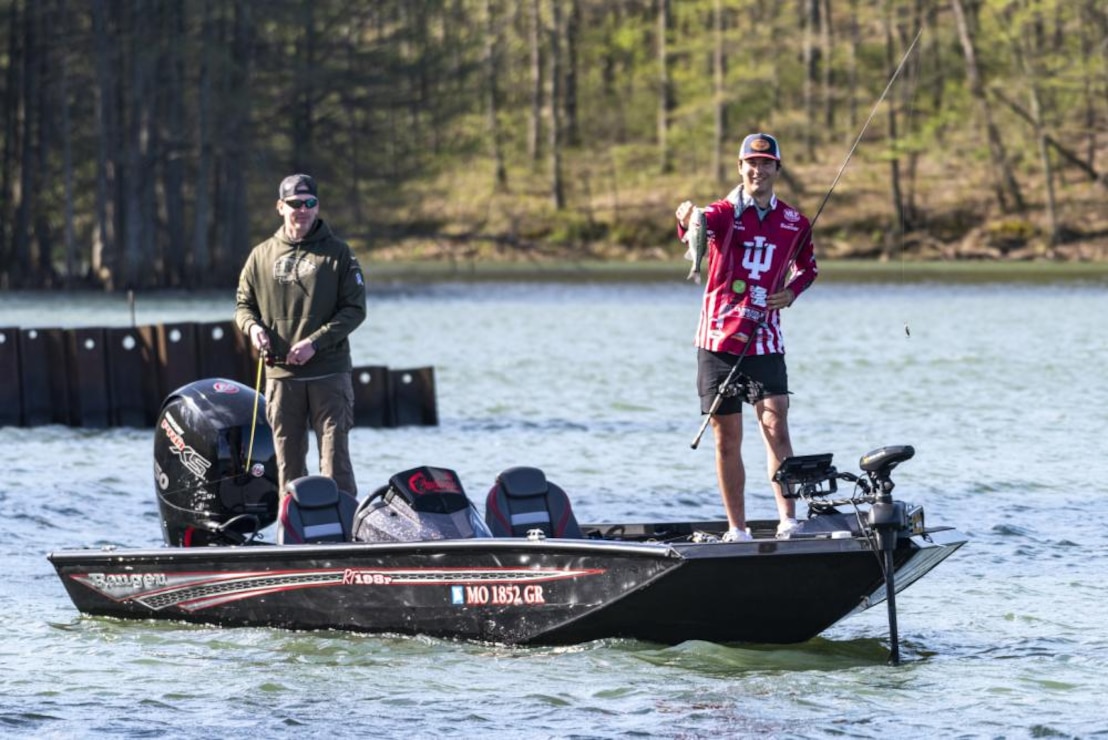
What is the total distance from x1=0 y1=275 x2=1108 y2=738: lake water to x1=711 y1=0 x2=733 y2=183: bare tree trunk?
134 feet

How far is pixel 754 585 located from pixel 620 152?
66.5 m

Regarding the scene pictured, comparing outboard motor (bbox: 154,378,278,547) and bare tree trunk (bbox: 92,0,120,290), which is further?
bare tree trunk (bbox: 92,0,120,290)

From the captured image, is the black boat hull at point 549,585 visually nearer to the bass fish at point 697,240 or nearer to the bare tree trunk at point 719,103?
the bass fish at point 697,240

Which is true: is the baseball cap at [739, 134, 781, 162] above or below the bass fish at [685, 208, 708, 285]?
above

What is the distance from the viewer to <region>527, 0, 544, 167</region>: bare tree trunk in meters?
73.8

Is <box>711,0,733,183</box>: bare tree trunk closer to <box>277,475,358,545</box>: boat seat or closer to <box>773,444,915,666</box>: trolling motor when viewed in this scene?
<box>277,475,358,545</box>: boat seat

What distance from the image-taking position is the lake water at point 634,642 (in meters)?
7.94

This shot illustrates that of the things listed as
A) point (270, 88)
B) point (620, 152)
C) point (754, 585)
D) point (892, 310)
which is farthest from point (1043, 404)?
point (620, 152)

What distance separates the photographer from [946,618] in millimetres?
9867

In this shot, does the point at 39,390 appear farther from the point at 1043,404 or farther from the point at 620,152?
the point at 620,152

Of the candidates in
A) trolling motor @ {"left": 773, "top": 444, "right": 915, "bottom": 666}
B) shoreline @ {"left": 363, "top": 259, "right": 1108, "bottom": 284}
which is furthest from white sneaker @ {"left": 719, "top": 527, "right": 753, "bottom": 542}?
shoreline @ {"left": 363, "top": 259, "right": 1108, "bottom": 284}

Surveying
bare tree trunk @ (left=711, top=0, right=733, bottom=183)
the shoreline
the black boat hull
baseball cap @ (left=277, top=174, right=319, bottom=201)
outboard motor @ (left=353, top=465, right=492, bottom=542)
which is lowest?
the shoreline

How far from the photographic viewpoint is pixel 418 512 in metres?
9.27

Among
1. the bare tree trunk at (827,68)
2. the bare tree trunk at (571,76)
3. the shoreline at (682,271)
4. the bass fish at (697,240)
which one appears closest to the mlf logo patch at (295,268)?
the bass fish at (697,240)
